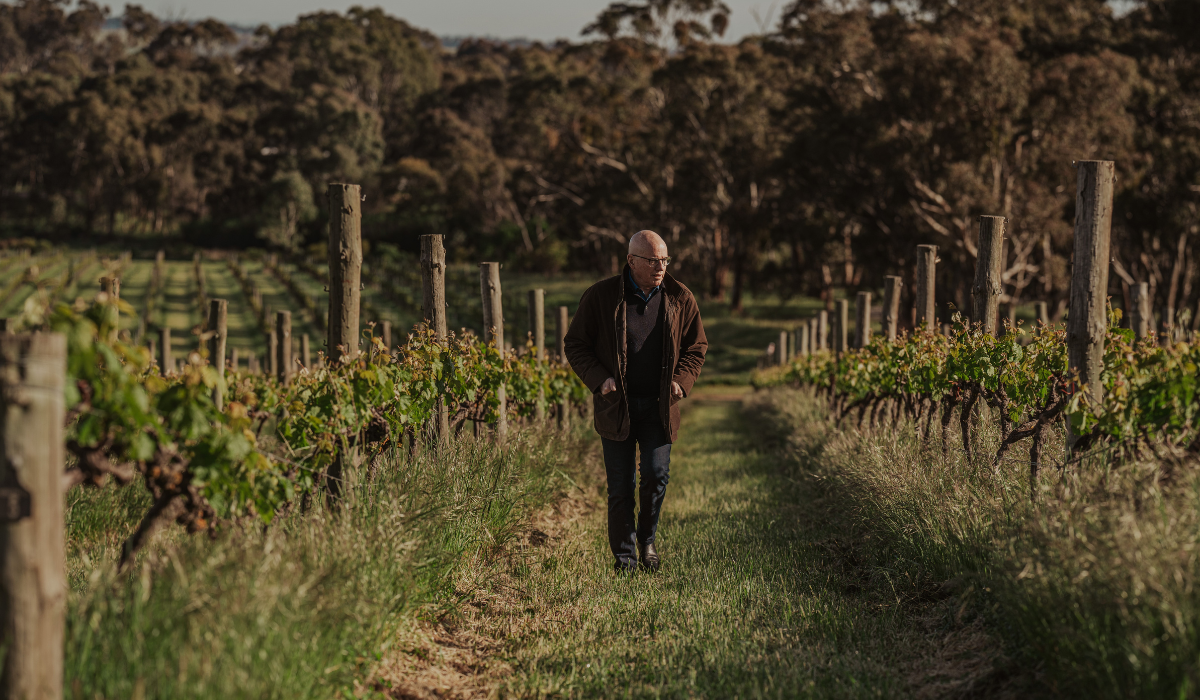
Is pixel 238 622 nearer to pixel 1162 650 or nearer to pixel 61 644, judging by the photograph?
pixel 61 644

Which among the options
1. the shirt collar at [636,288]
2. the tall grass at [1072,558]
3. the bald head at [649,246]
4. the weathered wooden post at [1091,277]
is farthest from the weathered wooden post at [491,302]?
the weathered wooden post at [1091,277]

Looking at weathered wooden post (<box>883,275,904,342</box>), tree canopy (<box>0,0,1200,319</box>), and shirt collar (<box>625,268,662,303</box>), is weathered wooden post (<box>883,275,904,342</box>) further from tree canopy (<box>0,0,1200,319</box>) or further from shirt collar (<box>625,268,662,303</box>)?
shirt collar (<box>625,268,662,303</box>)

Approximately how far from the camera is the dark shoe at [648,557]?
19.6 feet

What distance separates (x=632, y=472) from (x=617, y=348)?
0.79m

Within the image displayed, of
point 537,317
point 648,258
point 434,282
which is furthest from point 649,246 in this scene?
point 537,317

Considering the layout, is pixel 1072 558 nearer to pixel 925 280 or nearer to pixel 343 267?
pixel 343 267

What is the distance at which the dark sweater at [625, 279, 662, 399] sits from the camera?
19.2 ft

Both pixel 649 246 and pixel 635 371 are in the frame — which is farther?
pixel 635 371

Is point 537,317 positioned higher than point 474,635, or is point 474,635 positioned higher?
point 537,317

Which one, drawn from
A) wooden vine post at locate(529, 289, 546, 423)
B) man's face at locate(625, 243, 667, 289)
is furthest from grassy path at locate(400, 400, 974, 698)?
wooden vine post at locate(529, 289, 546, 423)

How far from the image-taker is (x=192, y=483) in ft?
11.9

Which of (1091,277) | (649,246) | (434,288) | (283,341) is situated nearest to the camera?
Result: (1091,277)

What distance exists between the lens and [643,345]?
5.86m

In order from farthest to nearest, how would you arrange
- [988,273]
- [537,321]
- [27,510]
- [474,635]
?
[537,321], [988,273], [474,635], [27,510]
